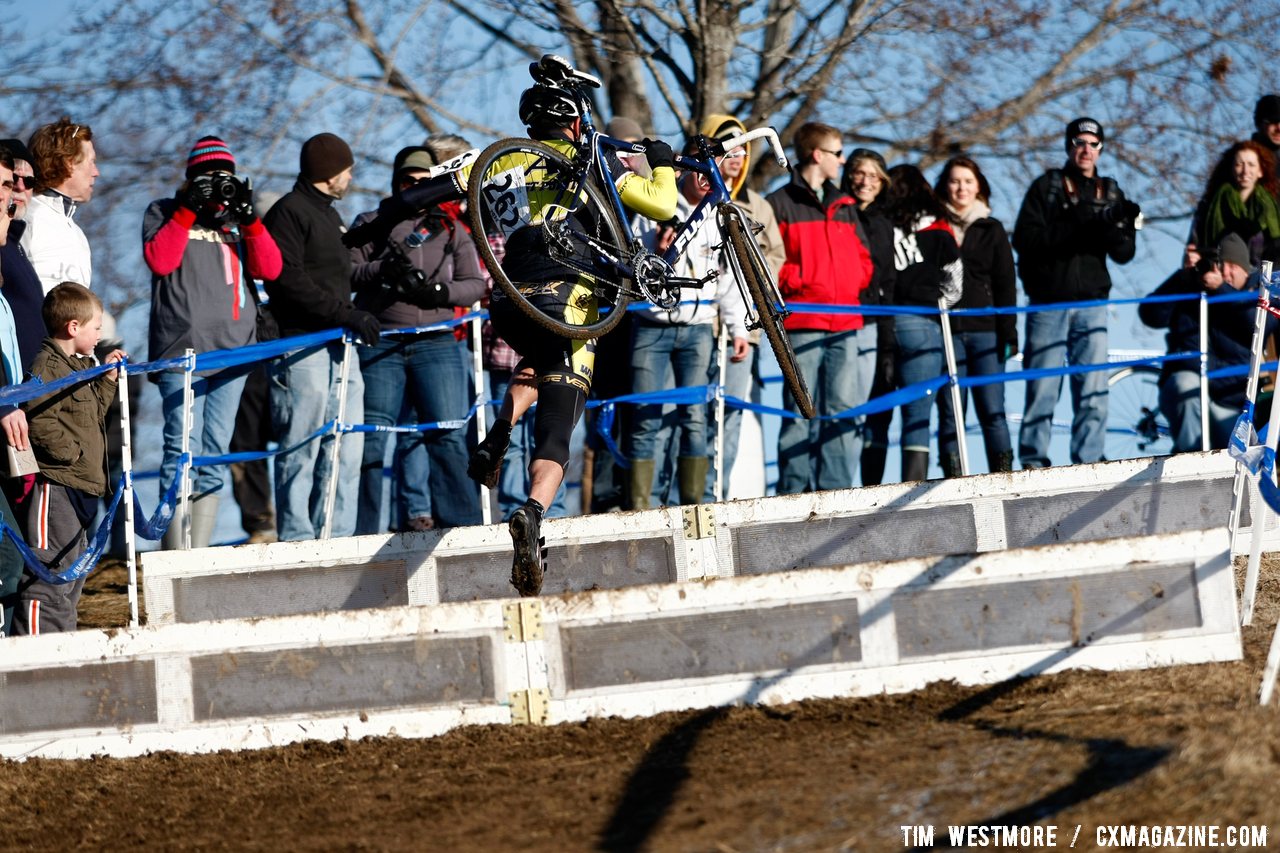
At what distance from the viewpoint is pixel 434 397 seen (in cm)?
883

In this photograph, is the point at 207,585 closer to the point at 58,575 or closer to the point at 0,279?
the point at 58,575

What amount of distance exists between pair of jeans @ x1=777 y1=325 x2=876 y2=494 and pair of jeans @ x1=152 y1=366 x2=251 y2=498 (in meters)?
3.20

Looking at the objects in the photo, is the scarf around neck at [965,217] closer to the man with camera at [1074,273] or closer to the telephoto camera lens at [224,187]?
the man with camera at [1074,273]

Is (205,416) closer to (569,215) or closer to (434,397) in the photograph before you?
(434,397)

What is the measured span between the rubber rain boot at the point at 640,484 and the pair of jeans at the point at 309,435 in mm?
1571

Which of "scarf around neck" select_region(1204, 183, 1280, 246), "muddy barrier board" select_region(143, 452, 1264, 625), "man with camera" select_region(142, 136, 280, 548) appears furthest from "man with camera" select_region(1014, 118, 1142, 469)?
"man with camera" select_region(142, 136, 280, 548)

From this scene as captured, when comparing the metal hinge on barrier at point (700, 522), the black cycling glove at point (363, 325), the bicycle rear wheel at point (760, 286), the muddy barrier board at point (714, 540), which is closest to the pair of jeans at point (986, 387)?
the muddy barrier board at point (714, 540)

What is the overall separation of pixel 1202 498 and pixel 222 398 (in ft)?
16.5

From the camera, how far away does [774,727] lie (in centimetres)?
537

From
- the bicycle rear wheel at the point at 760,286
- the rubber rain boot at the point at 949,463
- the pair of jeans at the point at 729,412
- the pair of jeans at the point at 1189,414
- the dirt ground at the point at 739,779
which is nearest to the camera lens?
the dirt ground at the point at 739,779

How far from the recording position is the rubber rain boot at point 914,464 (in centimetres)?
975

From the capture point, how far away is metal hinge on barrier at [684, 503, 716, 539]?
7672 millimetres

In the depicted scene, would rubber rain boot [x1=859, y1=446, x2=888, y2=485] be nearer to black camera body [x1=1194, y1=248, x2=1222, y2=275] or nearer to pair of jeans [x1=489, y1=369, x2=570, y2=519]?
pair of jeans [x1=489, y1=369, x2=570, y2=519]

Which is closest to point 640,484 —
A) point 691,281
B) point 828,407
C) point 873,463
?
point 828,407
